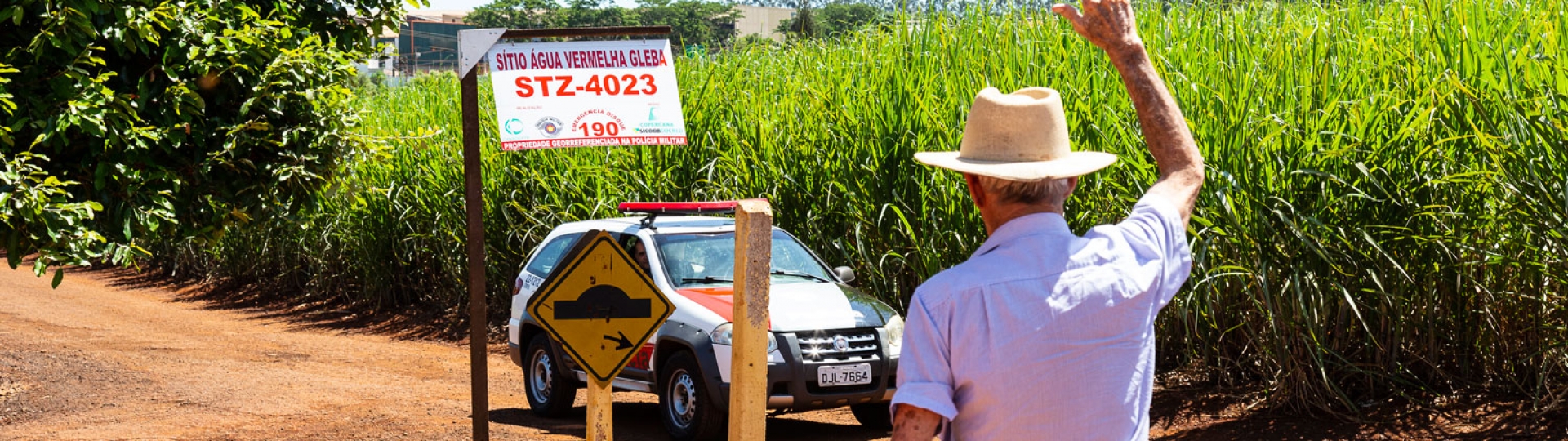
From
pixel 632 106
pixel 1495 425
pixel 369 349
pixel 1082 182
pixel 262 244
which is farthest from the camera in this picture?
pixel 262 244

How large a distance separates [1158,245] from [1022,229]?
0.93 ft

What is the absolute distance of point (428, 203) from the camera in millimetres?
16922

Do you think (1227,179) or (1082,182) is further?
(1082,182)

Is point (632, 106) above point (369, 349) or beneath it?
above

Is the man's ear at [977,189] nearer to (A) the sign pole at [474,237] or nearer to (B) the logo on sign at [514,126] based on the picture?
(A) the sign pole at [474,237]

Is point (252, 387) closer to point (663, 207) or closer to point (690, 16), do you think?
point (663, 207)

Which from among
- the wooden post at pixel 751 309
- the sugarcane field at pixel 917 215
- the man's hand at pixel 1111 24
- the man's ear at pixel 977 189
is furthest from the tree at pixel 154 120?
the man's hand at pixel 1111 24

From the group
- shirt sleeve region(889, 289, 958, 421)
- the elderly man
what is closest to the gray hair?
the elderly man

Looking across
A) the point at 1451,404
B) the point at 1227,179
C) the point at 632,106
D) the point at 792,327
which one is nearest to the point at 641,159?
the point at 632,106

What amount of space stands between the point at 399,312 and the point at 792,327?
11.3m

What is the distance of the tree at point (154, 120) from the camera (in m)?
6.13

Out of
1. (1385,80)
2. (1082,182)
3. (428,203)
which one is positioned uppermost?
(1385,80)

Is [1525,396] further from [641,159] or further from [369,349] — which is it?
[369,349]

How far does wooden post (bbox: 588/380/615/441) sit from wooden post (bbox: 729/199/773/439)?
129 cm
